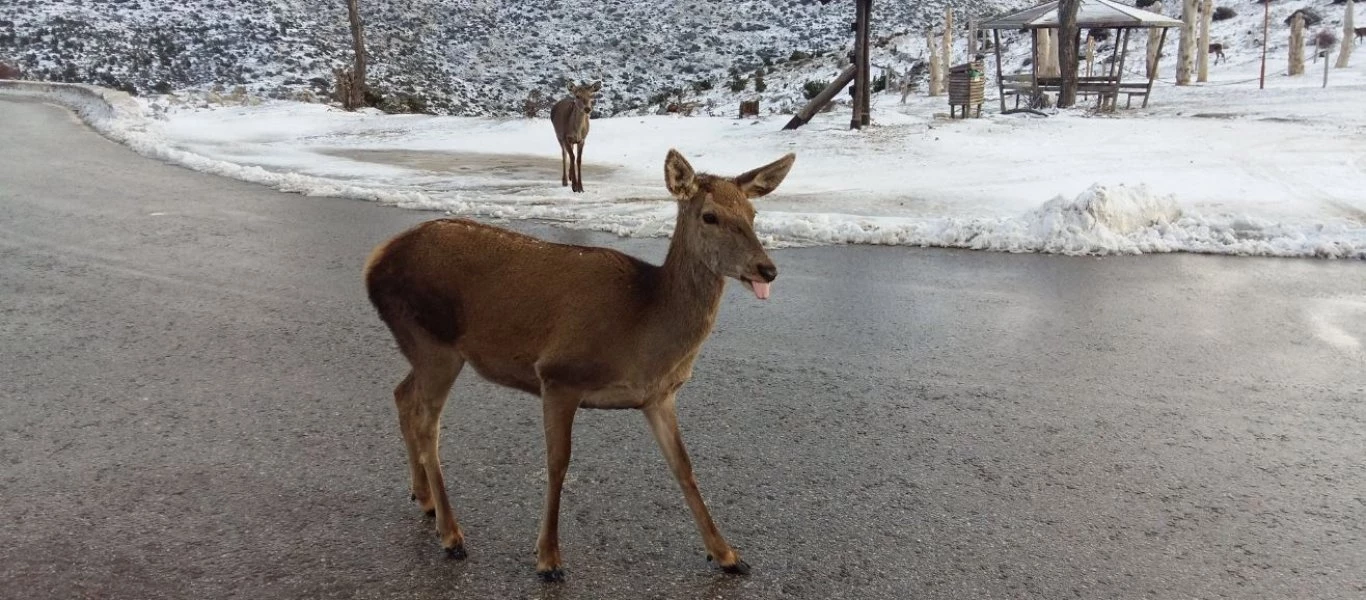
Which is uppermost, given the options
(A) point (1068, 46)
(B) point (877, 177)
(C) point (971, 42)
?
(C) point (971, 42)

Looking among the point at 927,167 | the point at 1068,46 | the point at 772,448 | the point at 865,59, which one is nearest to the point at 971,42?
the point at 1068,46

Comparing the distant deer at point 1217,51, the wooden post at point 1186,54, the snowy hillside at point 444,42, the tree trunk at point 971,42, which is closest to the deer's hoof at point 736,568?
the wooden post at point 1186,54

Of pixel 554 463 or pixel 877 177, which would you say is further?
pixel 877 177

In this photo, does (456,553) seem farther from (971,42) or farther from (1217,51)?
(971,42)

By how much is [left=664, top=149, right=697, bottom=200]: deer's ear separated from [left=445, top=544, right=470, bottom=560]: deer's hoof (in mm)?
1483

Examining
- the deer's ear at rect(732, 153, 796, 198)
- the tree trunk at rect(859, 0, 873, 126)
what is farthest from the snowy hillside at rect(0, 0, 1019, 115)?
the deer's ear at rect(732, 153, 796, 198)

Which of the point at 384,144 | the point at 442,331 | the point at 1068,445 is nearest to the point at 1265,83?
the point at 384,144

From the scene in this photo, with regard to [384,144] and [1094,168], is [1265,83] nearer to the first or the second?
[1094,168]

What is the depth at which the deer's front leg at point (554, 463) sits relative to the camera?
3504 mm

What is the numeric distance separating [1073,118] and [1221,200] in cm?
976

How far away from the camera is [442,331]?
12.3 ft

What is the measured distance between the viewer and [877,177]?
16.5 metres

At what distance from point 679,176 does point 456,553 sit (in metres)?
1.57

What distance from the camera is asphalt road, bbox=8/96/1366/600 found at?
3744 mm
